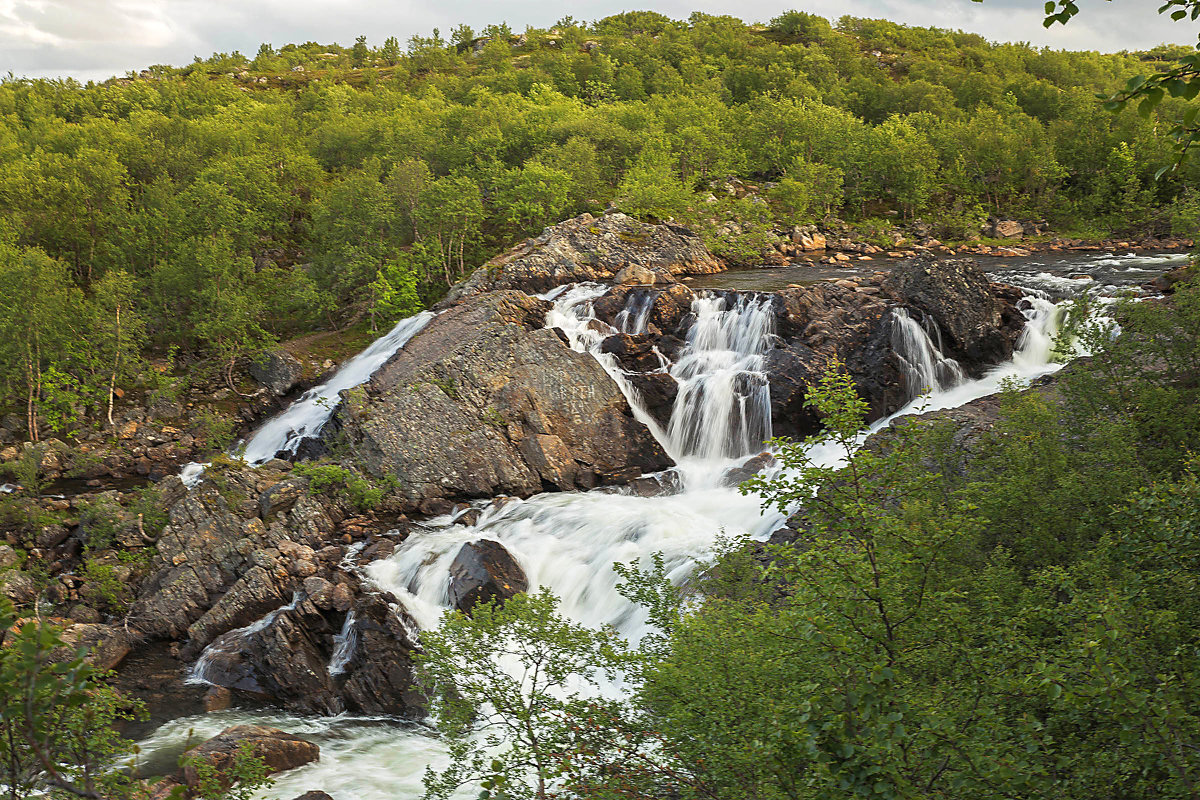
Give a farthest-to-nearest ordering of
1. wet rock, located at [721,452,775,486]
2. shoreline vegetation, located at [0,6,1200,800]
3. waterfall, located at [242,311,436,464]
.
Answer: waterfall, located at [242,311,436,464] < wet rock, located at [721,452,775,486] < shoreline vegetation, located at [0,6,1200,800]

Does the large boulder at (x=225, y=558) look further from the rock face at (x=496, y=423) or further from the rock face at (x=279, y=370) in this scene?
the rock face at (x=279, y=370)

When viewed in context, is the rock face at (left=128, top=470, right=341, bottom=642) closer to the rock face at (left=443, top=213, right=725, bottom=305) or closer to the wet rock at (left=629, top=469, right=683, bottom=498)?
the wet rock at (left=629, top=469, right=683, bottom=498)

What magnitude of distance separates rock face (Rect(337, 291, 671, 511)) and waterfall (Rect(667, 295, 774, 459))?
5.95ft

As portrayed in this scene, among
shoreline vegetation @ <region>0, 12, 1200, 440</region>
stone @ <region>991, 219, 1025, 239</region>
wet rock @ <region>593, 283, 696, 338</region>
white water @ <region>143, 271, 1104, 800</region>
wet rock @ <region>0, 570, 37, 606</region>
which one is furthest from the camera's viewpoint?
stone @ <region>991, 219, 1025, 239</region>

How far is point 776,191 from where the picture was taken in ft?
220

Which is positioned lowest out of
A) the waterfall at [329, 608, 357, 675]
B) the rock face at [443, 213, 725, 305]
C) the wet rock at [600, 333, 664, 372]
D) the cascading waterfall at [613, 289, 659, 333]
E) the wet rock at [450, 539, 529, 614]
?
the waterfall at [329, 608, 357, 675]

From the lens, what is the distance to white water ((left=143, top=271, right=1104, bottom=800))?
19984mm

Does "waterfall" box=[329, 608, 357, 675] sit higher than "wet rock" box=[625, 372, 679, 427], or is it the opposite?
"wet rock" box=[625, 372, 679, 427]

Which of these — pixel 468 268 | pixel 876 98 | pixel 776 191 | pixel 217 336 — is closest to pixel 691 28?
pixel 876 98

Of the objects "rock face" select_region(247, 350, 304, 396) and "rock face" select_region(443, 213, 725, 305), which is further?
"rock face" select_region(443, 213, 725, 305)

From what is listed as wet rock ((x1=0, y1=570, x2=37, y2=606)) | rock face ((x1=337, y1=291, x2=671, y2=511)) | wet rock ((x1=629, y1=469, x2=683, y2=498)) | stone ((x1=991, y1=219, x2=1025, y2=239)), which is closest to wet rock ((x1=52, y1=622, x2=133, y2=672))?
wet rock ((x1=0, y1=570, x2=37, y2=606))

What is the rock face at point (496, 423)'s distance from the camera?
1254 inches

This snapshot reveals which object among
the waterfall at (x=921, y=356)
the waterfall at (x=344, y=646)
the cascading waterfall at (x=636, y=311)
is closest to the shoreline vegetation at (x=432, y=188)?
the waterfall at (x=921, y=356)

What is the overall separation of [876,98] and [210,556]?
9303 centimetres
